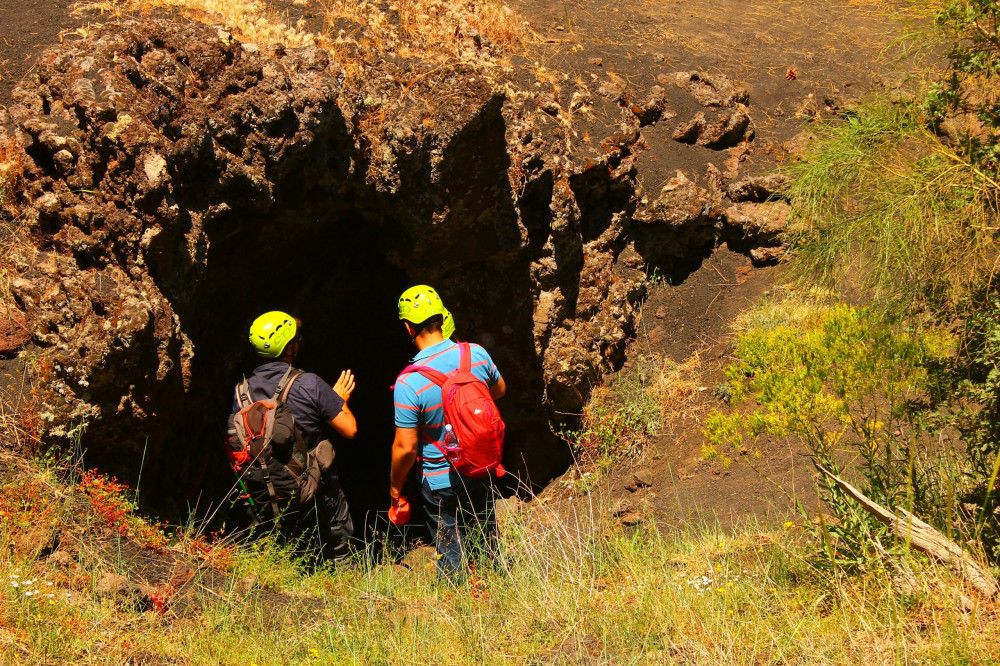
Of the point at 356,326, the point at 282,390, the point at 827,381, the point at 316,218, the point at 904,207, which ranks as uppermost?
the point at 904,207

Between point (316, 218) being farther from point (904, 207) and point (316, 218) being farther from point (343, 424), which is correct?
point (904, 207)

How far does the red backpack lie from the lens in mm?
4059

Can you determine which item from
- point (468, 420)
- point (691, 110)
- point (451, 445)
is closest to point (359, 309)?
point (451, 445)

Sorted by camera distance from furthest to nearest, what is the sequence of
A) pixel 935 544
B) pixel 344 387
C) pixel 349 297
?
pixel 349 297, pixel 344 387, pixel 935 544

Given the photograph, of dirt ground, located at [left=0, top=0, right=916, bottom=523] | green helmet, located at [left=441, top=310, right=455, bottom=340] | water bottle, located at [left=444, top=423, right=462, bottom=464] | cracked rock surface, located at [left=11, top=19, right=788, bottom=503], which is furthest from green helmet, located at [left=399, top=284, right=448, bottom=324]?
dirt ground, located at [left=0, top=0, right=916, bottom=523]

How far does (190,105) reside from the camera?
17.1 ft

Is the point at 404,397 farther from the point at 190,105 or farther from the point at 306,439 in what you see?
the point at 190,105

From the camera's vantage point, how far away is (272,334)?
15.5 ft

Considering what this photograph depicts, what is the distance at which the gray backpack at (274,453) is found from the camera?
456 cm

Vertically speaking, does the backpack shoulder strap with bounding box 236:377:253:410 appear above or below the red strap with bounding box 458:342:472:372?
below

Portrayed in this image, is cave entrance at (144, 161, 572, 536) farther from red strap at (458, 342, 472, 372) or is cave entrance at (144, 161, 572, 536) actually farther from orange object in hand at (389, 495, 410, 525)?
red strap at (458, 342, 472, 372)

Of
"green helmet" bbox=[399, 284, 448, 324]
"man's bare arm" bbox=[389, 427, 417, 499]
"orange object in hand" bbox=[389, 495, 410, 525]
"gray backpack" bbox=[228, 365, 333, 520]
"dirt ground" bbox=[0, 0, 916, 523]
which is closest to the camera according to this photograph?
"man's bare arm" bbox=[389, 427, 417, 499]

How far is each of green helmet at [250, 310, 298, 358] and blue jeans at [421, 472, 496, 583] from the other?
1263mm

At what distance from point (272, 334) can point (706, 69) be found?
Result: 594 cm
